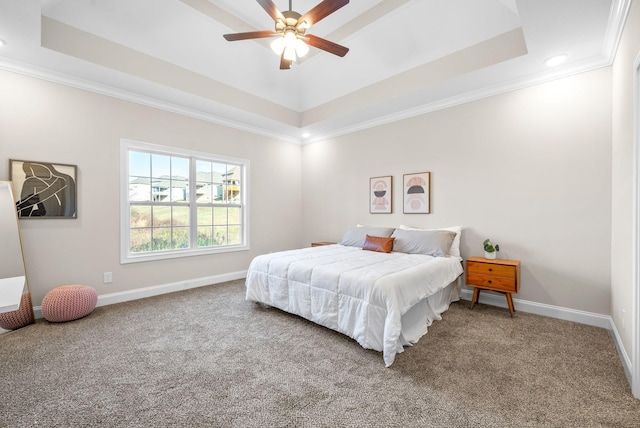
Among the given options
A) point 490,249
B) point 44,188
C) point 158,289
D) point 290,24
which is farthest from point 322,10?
point 158,289

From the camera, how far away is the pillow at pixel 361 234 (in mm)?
4164

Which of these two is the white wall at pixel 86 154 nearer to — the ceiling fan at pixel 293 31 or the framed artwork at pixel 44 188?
the framed artwork at pixel 44 188

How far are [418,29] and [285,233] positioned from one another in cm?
394

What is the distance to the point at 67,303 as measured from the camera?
115 inches

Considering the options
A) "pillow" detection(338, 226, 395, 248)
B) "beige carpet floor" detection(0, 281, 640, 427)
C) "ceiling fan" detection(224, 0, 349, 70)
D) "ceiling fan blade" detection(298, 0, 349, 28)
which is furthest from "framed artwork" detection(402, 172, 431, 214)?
"ceiling fan blade" detection(298, 0, 349, 28)

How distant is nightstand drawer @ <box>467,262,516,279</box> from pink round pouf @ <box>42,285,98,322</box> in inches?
171

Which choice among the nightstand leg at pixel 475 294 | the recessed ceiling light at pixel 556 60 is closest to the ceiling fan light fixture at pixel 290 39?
the recessed ceiling light at pixel 556 60

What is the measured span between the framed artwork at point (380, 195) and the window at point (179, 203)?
2223mm

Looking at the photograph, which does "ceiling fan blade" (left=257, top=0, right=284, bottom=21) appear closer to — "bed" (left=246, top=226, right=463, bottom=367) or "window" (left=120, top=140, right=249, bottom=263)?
"bed" (left=246, top=226, right=463, bottom=367)

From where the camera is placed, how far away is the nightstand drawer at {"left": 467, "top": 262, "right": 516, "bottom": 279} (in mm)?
3055

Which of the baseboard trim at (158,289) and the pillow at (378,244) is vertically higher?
the pillow at (378,244)

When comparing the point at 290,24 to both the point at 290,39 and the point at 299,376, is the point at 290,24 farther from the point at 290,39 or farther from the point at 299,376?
the point at 299,376

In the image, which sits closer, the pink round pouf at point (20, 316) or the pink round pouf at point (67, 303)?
the pink round pouf at point (20, 316)

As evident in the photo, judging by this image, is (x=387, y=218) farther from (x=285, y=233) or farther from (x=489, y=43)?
(x=489, y=43)
